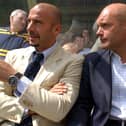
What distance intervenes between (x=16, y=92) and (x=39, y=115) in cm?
25

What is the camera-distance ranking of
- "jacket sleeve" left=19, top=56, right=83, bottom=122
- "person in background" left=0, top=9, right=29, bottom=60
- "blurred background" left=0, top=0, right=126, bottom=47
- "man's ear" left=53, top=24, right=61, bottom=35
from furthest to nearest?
"blurred background" left=0, top=0, right=126, bottom=47
"person in background" left=0, top=9, right=29, bottom=60
"man's ear" left=53, top=24, right=61, bottom=35
"jacket sleeve" left=19, top=56, right=83, bottom=122

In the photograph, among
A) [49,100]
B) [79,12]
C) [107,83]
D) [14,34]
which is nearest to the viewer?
[49,100]

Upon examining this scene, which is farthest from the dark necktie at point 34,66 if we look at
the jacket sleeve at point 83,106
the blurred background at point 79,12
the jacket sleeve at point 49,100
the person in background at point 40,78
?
the blurred background at point 79,12

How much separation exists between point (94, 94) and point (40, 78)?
351mm

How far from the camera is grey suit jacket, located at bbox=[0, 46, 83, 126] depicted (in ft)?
9.34

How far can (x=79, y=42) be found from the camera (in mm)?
4586

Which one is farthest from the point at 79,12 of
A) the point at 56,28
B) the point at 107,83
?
the point at 107,83

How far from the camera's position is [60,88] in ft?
9.62

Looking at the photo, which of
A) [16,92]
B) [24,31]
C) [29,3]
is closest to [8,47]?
[24,31]

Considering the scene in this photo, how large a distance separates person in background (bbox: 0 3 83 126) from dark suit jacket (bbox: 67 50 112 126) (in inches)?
2.3

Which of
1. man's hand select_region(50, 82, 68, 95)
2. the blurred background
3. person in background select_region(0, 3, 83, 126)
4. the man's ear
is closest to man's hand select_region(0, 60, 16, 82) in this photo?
person in background select_region(0, 3, 83, 126)

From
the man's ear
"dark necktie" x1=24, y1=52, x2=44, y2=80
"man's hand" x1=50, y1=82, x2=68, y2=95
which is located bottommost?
"man's hand" x1=50, y1=82, x2=68, y2=95

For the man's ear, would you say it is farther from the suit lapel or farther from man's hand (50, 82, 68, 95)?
man's hand (50, 82, 68, 95)

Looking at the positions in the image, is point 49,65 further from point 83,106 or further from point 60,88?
point 83,106
